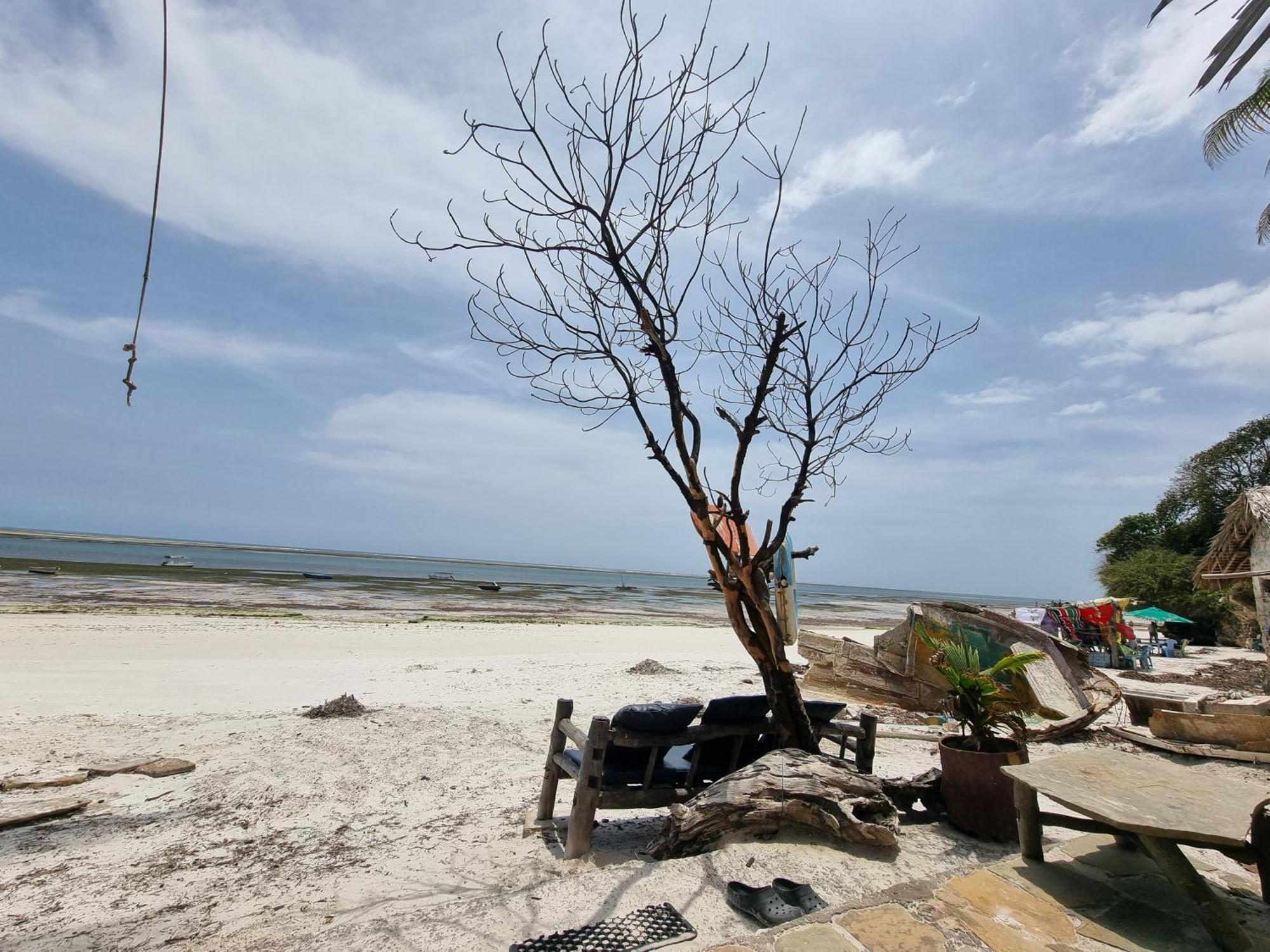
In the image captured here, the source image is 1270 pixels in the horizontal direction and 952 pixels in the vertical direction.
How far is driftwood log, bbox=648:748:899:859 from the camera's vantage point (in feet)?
12.0

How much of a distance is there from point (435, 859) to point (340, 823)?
101cm

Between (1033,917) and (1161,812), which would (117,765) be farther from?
(1161,812)

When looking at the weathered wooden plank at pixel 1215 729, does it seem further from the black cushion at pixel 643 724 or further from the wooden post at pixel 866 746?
the black cushion at pixel 643 724

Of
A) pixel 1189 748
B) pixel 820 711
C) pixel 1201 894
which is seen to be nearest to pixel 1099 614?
pixel 1189 748

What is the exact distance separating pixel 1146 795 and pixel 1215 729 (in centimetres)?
510

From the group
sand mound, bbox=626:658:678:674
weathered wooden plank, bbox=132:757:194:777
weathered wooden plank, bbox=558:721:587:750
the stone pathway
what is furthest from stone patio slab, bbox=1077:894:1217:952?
sand mound, bbox=626:658:678:674

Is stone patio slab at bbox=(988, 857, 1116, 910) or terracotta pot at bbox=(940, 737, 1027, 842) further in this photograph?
terracotta pot at bbox=(940, 737, 1027, 842)

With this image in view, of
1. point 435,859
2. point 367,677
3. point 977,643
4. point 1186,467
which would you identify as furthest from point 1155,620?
point 435,859

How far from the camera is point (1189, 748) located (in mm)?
6477

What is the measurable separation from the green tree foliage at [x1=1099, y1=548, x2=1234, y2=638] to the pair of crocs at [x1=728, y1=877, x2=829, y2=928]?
26.0 m

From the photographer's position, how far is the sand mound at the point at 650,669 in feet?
39.2

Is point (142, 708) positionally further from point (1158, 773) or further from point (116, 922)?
point (1158, 773)

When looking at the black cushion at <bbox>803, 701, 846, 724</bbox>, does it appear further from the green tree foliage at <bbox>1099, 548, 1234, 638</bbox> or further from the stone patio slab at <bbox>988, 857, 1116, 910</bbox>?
the green tree foliage at <bbox>1099, 548, 1234, 638</bbox>

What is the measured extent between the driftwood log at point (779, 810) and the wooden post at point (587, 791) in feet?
1.33
